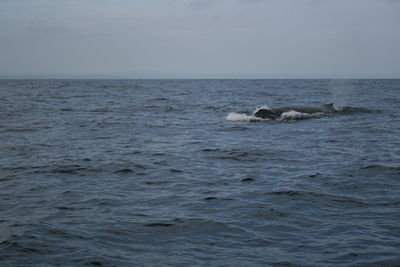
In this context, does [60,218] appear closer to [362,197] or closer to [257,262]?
[257,262]

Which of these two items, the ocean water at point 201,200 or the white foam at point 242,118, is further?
the white foam at point 242,118

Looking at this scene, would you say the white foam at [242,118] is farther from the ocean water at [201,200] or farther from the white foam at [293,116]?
the ocean water at [201,200]

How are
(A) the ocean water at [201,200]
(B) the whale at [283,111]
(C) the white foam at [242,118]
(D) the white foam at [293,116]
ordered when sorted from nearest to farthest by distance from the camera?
(A) the ocean water at [201,200] → (D) the white foam at [293,116] → (C) the white foam at [242,118] → (B) the whale at [283,111]

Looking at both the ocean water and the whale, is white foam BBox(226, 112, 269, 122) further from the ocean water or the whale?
the ocean water

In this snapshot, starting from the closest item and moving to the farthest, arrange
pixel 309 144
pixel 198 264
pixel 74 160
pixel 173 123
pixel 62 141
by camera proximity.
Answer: pixel 198 264 → pixel 74 160 → pixel 309 144 → pixel 62 141 → pixel 173 123

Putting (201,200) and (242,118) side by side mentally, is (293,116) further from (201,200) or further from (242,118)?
(201,200)

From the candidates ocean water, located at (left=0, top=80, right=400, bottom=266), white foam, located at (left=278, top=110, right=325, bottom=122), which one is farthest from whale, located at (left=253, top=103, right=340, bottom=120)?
ocean water, located at (left=0, top=80, right=400, bottom=266)

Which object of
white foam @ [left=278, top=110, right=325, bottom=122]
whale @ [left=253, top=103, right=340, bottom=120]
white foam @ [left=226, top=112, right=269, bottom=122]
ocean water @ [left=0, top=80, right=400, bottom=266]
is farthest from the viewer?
whale @ [left=253, top=103, right=340, bottom=120]

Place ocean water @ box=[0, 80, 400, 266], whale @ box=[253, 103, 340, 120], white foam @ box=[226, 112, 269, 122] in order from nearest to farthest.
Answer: ocean water @ box=[0, 80, 400, 266] < white foam @ box=[226, 112, 269, 122] < whale @ box=[253, 103, 340, 120]

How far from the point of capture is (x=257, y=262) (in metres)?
6.32

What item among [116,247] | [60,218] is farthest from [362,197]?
[60,218]

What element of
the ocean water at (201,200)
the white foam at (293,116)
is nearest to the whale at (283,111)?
the white foam at (293,116)

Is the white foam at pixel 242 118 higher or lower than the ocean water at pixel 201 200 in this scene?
higher

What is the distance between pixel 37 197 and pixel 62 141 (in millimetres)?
8940
